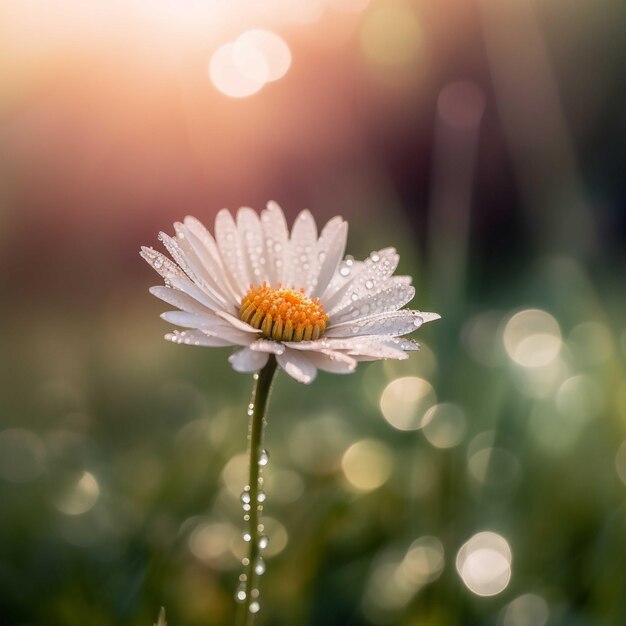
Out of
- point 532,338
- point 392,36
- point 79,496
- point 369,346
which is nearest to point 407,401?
point 532,338

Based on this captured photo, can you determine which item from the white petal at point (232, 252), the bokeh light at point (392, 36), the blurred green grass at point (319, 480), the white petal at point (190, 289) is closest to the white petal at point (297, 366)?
the white petal at point (190, 289)

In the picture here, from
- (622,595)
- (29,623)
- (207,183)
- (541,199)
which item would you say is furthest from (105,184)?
(622,595)

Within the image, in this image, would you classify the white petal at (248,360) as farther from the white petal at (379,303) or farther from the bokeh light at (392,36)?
the bokeh light at (392,36)

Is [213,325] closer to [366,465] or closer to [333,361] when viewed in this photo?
[333,361]

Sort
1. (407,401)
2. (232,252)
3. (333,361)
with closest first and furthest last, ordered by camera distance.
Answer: (333,361) < (232,252) < (407,401)

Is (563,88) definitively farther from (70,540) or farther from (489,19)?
(70,540)

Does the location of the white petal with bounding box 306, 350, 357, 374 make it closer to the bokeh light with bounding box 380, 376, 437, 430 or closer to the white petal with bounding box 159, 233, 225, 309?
the white petal with bounding box 159, 233, 225, 309

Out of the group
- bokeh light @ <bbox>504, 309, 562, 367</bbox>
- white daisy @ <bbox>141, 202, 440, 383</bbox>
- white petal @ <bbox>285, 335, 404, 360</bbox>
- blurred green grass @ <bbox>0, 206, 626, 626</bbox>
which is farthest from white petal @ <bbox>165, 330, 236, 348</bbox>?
bokeh light @ <bbox>504, 309, 562, 367</bbox>
